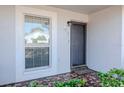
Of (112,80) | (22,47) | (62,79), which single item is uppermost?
(22,47)

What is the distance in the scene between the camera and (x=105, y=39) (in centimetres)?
551

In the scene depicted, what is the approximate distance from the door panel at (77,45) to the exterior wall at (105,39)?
318 millimetres

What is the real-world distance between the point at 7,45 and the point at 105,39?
3536 mm

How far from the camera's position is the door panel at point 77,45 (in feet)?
21.1

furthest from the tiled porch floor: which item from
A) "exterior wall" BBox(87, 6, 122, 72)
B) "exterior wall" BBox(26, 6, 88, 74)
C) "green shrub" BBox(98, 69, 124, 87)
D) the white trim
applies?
"green shrub" BBox(98, 69, 124, 87)

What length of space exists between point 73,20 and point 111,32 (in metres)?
1.64

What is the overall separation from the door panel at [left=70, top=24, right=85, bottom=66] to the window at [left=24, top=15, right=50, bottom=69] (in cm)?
149

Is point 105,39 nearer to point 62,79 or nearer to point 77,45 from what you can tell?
point 77,45

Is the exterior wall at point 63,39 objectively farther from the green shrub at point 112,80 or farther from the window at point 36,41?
the green shrub at point 112,80

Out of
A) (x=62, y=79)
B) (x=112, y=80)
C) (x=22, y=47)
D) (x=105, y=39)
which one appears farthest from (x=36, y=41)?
(x=112, y=80)

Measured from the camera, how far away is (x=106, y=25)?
5.45m

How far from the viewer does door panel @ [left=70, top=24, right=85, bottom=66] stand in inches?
253
